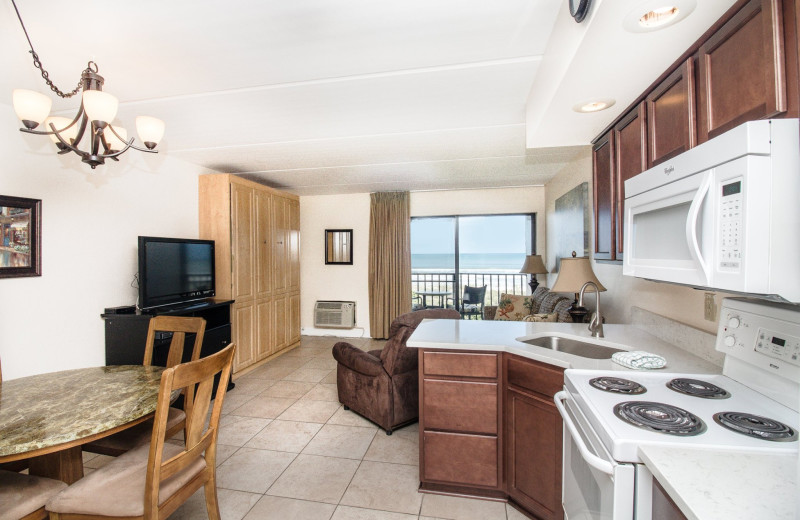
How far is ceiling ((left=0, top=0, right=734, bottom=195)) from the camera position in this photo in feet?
4.92

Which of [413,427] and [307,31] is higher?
[307,31]

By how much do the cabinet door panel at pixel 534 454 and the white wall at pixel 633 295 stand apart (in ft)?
2.93

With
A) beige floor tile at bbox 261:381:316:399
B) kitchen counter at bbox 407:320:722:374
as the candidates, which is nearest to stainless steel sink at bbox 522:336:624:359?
kitchen counter at bbox 407:320:722:374

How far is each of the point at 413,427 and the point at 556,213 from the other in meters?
3.29

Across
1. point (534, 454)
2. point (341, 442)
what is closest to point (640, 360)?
point (534, 454)

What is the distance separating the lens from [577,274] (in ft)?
7.67

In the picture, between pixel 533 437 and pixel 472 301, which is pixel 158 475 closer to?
pixel 533 437

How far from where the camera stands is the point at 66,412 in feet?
4.69

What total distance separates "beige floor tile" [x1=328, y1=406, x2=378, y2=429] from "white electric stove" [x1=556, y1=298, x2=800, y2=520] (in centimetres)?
177

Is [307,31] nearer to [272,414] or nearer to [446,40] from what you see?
[446,40]

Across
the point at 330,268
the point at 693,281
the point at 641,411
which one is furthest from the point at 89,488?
the point at 330,268

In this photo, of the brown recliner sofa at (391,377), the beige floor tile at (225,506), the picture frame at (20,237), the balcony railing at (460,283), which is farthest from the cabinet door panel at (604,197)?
the picture frame at (20,237)

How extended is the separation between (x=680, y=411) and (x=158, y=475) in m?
1.81

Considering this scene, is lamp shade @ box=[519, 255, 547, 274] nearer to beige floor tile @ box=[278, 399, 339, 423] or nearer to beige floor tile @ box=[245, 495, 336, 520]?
beige floor tile @ box=[278, 399, 339, 423]
